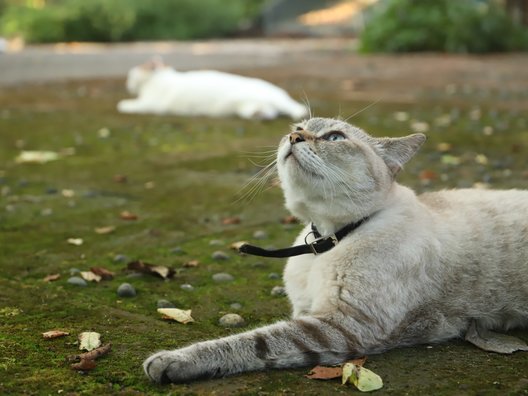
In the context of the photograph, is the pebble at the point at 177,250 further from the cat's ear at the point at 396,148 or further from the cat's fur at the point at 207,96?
the cat's fur at the point at 207,96

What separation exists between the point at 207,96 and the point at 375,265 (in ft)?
26.0

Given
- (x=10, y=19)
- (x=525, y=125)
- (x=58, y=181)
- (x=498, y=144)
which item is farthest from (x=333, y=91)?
(x=10, y=19)

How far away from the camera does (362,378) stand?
122 inches

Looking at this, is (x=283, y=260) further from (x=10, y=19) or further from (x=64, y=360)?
(x=10, y=19)

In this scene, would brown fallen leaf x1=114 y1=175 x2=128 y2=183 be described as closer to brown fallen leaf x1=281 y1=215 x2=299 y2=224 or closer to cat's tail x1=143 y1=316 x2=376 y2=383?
brown fallen leaf x1=281 y1=215 x2=299 y2=224

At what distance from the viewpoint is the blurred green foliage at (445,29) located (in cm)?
2050

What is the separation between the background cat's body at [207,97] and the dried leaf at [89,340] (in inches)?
284

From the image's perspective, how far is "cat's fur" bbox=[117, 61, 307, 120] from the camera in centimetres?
1066

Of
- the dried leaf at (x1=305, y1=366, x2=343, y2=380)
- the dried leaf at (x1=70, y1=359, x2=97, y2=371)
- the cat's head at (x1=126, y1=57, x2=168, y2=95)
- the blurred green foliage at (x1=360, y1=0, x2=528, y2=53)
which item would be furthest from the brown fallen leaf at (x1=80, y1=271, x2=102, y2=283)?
the blurred green foliage at (x1=360, y1=0, x2=528, y2=53)

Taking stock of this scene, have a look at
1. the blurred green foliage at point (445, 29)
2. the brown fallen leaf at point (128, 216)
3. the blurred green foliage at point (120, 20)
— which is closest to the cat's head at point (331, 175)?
the brown fallen leaf at point (128, 216)

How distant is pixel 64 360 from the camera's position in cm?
331

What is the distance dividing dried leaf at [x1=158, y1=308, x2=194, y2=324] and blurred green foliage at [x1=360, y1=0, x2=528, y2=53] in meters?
17.9

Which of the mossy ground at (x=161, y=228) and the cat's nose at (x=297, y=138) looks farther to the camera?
the cat's nose at (x=297, y=138)

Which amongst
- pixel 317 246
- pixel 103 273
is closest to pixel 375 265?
pixel 317 246
